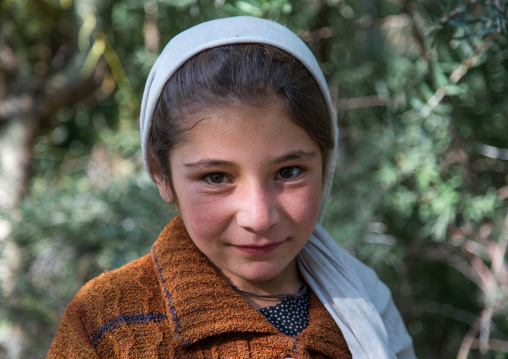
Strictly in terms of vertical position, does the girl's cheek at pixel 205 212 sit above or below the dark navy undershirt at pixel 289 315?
above

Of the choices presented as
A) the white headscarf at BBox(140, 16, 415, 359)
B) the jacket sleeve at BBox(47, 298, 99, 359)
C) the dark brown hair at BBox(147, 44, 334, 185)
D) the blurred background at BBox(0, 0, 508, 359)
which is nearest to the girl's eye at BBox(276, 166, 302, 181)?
the dark brown hair at BBox(147, 44, 334, 185)

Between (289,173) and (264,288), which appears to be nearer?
(289,173)

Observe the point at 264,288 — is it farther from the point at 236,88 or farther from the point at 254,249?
the point at 236,88

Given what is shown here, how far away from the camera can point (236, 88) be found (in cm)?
119

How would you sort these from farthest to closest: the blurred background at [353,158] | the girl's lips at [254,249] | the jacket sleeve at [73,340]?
the blurred background at [353,158] → the girl's lips at [254,249] → the jacket sleeve at [73,340]

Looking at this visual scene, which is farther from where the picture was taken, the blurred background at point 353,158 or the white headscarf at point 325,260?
the blurred background at point 353,158

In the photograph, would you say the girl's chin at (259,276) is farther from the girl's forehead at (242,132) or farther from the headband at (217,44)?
the headband at (217,44)

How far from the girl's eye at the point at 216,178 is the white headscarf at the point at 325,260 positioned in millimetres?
252

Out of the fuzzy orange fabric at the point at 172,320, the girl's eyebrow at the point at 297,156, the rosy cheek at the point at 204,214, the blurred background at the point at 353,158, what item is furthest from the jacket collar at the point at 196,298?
the blurred background at the point at 353,158

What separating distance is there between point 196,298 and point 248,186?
33cm

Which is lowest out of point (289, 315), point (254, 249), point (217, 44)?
point (289, 315)

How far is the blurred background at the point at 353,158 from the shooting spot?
2.03 metres

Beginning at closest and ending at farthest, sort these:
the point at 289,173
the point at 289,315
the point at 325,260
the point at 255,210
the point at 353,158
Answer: the point at 255,210, the point at 289,173, the point at 289,315, the point at 325,260, the point at 353,158

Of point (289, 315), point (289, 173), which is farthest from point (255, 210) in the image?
point (289, 315)
